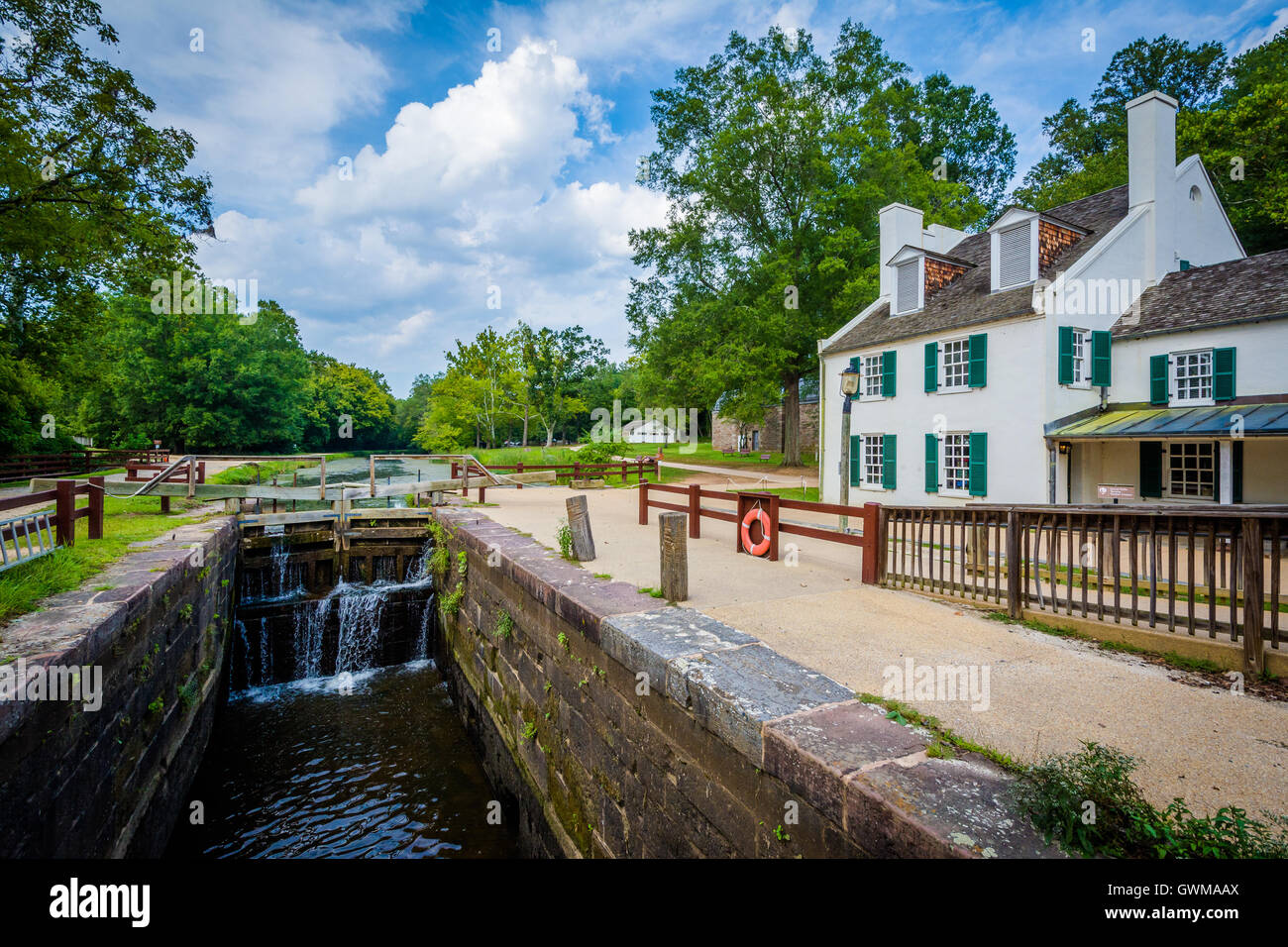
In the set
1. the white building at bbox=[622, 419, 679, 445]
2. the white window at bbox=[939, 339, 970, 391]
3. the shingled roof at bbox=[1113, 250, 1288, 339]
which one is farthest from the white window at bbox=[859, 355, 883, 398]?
the white building at bbox=[622, 419, 679, 445]

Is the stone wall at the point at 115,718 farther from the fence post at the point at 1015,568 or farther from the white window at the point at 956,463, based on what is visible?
the white window at the point at 956,463

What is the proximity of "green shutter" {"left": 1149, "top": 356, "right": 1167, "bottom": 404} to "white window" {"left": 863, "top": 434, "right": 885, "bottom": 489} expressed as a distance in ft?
19.8

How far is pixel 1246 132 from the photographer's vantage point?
61.7ft

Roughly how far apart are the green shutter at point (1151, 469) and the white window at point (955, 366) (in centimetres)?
398

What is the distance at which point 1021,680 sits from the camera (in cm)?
385

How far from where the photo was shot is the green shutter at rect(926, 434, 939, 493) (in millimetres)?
15156

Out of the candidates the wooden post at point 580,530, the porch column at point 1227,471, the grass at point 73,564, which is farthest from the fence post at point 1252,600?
the porch column at point 1227,471

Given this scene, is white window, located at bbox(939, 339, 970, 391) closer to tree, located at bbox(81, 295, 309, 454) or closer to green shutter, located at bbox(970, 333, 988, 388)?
green shutter, located at bbox(970, 333, 988, 388)

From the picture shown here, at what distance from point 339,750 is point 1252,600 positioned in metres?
9.12

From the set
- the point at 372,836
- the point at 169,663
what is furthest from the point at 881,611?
the point at 169,663

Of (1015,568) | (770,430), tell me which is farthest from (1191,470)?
(770,430)

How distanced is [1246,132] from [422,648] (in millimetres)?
28934

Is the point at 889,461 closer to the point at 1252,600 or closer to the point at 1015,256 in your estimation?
the point at 1015,256

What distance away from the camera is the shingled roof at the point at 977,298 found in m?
14.1
